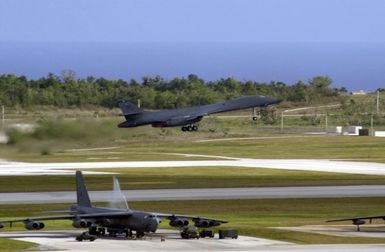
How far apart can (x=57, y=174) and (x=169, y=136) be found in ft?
188

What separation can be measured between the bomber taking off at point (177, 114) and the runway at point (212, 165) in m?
5.60

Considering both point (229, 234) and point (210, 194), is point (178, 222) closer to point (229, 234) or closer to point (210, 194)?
point (229, 234)

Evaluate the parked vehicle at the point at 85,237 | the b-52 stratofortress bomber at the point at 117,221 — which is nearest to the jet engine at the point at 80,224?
the b-52 stratofortress bomber at the point at 117,221

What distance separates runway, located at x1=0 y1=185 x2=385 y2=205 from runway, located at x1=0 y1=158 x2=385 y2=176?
18.3 metres

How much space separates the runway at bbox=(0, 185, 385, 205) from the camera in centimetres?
11509

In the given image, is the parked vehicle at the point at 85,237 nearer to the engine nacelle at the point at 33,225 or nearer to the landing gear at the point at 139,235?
the engine nacelle at the point at 33,225

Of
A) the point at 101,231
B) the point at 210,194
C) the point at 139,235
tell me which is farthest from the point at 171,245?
the point at 210,194

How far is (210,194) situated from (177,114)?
89.9 feet

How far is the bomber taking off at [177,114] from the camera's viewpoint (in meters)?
136

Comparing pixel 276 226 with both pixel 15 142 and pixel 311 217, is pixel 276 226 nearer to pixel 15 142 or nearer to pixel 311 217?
pixel 311 217

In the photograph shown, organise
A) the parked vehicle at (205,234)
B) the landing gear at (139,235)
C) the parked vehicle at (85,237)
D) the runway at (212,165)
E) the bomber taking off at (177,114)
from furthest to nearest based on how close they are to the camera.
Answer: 1. the runway at (212,165)
2. the bomber taking off at (177,114)
3. the parked vehicle at (205,234)
4. the landing gear at (139,235)
5. the parked vehicle at (85,237)

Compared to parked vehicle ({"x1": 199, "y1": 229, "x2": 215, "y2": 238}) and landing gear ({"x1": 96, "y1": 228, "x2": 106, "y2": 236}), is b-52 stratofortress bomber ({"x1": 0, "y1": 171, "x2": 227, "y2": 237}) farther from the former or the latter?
parked vehicle ({"x1": 199, "y1": 229, "x2": 215, "y2": 238})

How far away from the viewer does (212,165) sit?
150 meters

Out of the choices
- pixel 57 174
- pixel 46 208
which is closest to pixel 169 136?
pixel 57 174
